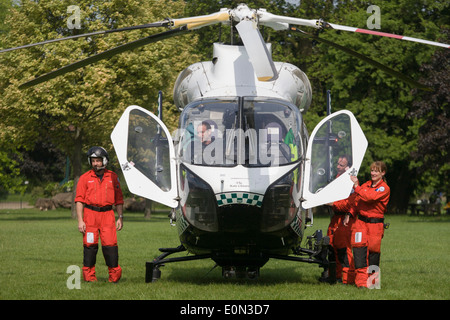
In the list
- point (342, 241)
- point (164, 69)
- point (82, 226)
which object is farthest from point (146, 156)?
point (164, 69)

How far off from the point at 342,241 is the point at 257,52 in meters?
4.44

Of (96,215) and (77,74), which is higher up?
(77,74)

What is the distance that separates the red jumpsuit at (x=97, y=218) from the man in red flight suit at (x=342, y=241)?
3.57 metres

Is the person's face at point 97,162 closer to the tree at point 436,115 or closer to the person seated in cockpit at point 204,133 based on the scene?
the person seated in cockpit at point 204,133

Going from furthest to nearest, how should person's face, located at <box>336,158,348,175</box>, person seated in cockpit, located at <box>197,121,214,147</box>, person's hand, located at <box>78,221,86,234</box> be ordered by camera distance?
person's hand, located at <box>78,221,86,234</box>, person's face, located at <box>336,158,348,175</box>, person seated in cockpit, located at <box>197,121,214,147</box>

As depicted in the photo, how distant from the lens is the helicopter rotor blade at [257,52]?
26.3ft

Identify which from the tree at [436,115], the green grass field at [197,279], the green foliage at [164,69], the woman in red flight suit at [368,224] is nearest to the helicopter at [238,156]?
the woman in red flight suit at [368,224]

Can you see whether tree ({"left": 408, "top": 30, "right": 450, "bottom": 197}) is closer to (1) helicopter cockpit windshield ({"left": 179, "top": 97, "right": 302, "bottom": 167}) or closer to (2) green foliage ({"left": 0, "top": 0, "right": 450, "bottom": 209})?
(2) green foliage ({"left": 0, "top": 0, "right": 450, "bottom": 209})

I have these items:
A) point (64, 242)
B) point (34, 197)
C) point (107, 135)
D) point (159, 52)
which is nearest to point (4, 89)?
point (107, 135)

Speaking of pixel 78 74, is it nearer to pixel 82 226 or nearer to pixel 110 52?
pixel 82 226

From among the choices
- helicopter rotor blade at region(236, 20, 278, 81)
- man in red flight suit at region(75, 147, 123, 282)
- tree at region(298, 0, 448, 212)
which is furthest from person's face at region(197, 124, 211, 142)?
tree at region(298, 0, 448, 212)

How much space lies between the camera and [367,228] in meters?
10.4

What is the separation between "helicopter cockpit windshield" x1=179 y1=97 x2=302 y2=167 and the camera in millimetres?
9820

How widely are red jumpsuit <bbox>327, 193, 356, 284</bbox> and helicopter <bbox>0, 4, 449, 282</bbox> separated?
1.40 feet
